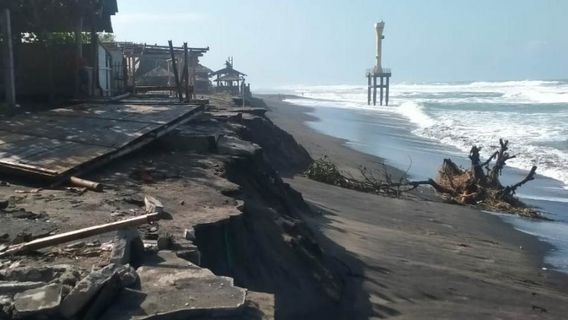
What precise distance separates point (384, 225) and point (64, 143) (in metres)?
6.02

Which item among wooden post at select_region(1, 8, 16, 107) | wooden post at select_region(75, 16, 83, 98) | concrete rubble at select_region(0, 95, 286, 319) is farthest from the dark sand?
wooden post at select_region(1, 8, 16, 107)

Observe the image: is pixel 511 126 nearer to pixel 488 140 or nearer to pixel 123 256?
pixel 488 140

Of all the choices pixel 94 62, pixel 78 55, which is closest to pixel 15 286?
pixel 78 55

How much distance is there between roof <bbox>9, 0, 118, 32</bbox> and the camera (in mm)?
15773

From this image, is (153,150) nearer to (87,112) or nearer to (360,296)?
(87,112)

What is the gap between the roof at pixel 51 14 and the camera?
15773mm

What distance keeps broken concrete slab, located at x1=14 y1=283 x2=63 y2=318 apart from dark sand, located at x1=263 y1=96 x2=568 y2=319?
13.5 feet

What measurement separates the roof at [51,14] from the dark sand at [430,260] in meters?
6.64

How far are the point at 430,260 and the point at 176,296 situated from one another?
21.9ft

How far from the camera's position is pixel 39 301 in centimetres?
402

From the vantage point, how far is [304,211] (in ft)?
39.9

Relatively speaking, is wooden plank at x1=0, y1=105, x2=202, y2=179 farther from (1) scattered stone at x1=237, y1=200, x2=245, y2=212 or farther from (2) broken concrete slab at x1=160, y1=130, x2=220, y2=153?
(1) scattered stone at x1=237, y1=200, x2=245, y2=212

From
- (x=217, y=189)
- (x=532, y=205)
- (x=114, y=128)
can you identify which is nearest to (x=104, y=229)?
(x=217, y=189)

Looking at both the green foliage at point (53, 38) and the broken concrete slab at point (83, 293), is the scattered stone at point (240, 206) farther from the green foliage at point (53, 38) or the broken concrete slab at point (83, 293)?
the green foliage at point (53, 38)
